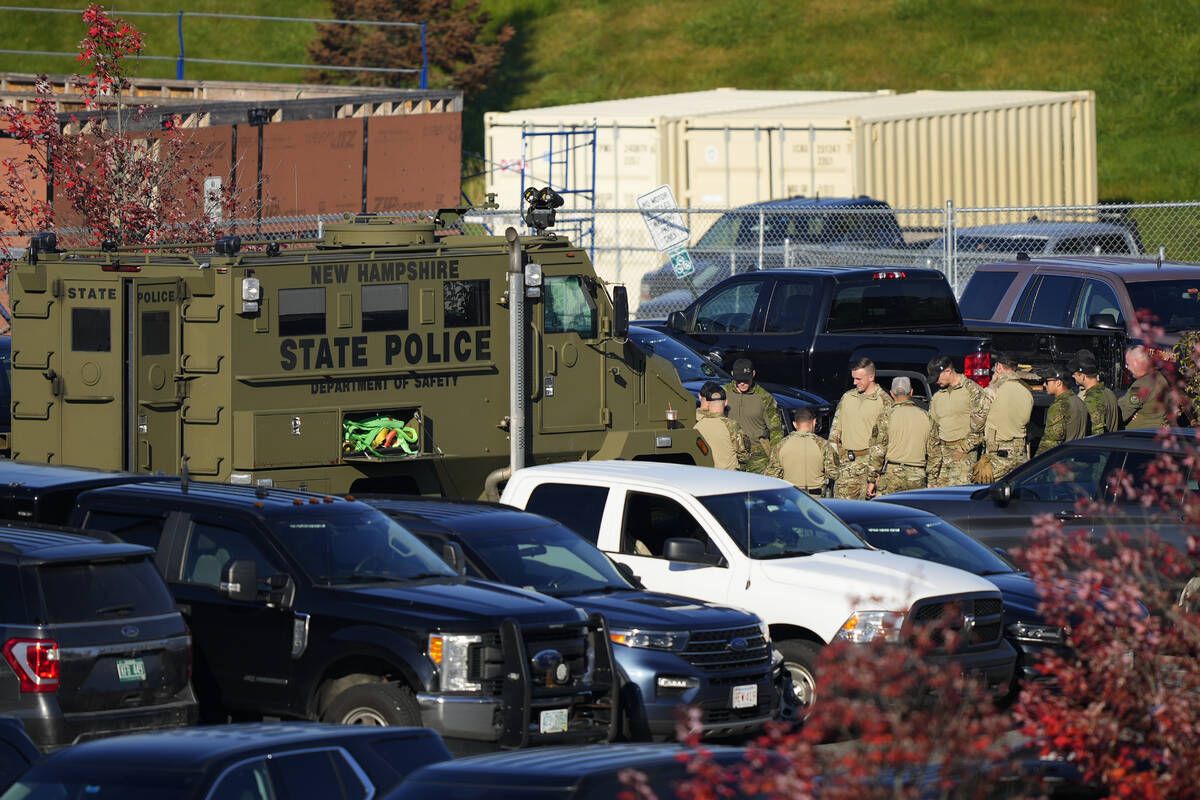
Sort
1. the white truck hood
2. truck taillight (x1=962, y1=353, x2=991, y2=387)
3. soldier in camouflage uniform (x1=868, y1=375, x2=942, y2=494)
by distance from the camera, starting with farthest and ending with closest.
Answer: truck taillight (x1=962, y1=353, x2=991, y2=387), soldier in camouflage uniform (x1=868, y1=375, x2=942, y2=494), the white truck hood

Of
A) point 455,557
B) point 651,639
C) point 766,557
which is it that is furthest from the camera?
point 766,557

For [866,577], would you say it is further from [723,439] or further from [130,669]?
[723,439]

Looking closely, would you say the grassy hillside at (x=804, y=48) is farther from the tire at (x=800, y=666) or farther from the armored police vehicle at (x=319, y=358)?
the tire at (x=800, y=666)

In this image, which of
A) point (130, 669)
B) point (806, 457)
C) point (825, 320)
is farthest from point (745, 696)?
→ point (825, 320)

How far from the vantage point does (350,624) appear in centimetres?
963

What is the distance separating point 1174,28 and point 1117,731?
52.1 meters

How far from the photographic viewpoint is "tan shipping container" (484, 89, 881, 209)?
34000 millimetres

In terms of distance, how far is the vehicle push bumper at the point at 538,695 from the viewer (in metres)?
9.24

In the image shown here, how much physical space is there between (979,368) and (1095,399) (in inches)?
56.5

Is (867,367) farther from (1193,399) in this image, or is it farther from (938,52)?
(938,52)

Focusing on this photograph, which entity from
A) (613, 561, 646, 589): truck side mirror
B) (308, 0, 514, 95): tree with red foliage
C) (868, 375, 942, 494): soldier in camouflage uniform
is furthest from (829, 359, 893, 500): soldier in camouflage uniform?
(308, 0, 514, 95): tree with red foliage

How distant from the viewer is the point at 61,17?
59.1 metres

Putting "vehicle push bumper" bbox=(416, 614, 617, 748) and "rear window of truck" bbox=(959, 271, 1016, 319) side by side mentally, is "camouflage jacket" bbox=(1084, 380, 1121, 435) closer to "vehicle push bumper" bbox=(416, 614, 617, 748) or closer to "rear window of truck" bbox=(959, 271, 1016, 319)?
"rear window of truck" bbox=(959, 271, 1016, 319)

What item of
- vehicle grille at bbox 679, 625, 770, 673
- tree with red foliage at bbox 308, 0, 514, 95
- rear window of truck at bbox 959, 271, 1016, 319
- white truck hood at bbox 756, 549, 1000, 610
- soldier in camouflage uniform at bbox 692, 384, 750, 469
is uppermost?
tree with red foliage at bbox 308, 0, 514, 95
